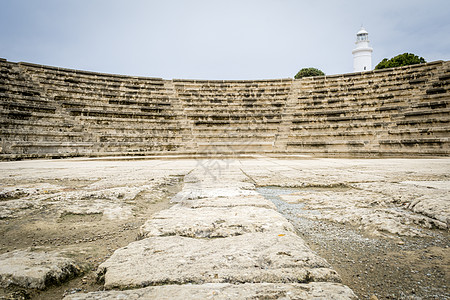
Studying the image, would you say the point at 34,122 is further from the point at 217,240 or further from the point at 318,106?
the point at 318,106

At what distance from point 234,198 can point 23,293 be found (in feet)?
3.99

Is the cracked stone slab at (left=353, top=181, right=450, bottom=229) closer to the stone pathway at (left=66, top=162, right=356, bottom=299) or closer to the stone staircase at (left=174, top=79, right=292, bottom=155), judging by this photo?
the stone pathway at (left=66, top=162, right=356, bottom=299)

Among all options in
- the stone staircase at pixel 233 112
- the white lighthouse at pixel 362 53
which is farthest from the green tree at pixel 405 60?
the white lighthouse at pixel 362 53

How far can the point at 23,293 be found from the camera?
2.21ft

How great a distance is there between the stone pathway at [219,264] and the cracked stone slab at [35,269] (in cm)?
13

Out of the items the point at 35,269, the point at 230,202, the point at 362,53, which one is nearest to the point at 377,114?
the point at 230,202

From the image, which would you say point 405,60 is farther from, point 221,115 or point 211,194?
point 211,194

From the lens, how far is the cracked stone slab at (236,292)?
0.60 metres

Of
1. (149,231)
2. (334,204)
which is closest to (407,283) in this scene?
(334,204)

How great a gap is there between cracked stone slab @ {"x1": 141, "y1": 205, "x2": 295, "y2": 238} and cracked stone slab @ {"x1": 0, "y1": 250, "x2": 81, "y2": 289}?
0.32m

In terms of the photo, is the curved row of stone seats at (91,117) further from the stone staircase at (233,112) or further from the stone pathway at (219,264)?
the stone pathway at (219,264)

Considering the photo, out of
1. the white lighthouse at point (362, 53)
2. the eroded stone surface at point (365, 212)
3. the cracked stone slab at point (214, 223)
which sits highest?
the white lighthouse at point (362, 53)

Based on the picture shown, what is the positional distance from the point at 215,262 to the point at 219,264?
0.02 meters

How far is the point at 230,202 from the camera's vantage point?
158 centimetres
